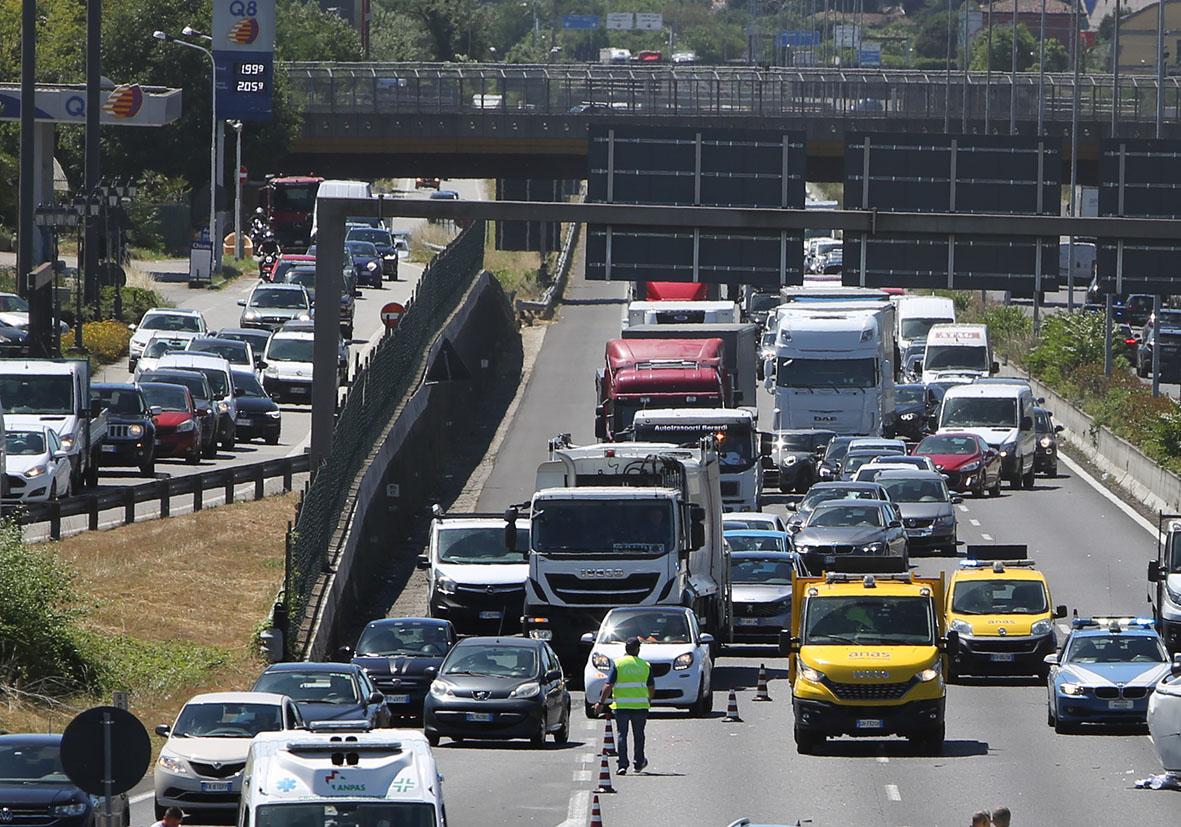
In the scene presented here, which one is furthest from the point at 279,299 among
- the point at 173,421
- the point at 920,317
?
the point at 173,421

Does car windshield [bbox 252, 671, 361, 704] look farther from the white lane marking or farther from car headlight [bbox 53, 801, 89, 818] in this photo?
the white lane marking

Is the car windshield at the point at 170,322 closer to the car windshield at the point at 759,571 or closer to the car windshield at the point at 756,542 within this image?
the car windshield at the point at 756,542

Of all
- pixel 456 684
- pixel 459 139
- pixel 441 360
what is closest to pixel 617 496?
pixel 456 684

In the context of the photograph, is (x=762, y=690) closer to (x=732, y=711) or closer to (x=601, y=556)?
(x=732, y=711)

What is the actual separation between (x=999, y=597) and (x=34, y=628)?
1324cm

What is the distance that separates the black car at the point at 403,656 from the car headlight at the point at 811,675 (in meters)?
5.46

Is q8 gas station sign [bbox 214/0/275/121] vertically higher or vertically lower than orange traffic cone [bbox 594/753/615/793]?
higher

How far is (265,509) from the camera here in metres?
44.5

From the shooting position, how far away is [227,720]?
2328 cm

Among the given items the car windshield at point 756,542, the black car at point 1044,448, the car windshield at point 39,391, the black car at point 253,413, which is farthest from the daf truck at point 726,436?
the black car at point 1044,448

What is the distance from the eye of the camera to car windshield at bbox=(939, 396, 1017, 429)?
56562mm

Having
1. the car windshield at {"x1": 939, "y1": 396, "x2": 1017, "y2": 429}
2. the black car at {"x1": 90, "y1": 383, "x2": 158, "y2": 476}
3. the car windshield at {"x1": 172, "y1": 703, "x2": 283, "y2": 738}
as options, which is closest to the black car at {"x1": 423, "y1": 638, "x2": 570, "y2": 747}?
the car windshield at {"x1": 172, "y1": 703, "x2": 283, "y2": 738}

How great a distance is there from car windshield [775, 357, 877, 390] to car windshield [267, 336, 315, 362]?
1190 cm

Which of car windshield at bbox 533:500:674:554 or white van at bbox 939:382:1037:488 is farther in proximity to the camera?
white van at bbox 939:382:1037:488
